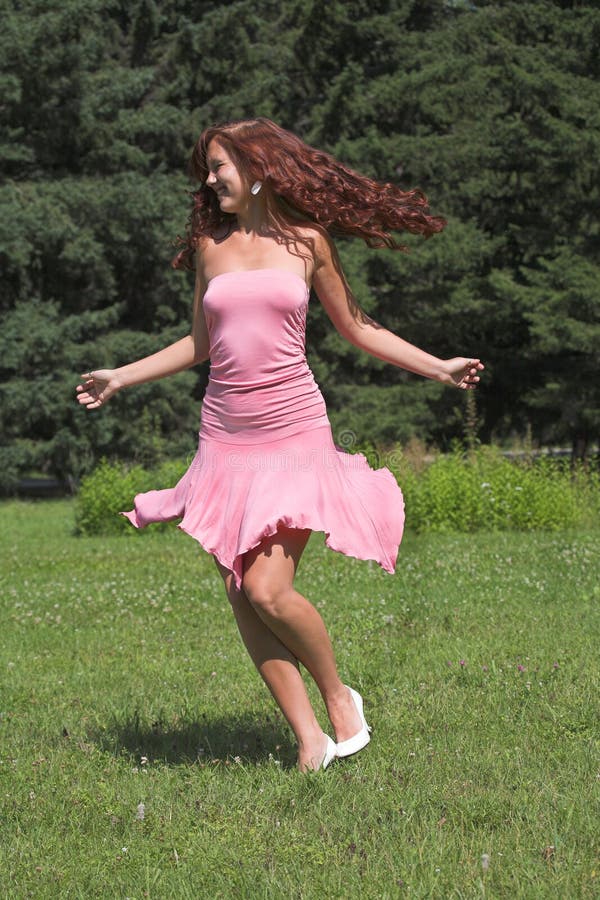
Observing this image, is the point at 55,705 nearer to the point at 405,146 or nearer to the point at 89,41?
the point at 89,41

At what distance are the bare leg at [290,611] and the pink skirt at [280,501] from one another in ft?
0.26

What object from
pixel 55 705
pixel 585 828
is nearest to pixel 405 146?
pixel 55 705

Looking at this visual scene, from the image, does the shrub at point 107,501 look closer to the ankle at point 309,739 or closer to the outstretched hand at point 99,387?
the outstretched hand at point 99,387

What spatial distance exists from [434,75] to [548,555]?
17.6 m

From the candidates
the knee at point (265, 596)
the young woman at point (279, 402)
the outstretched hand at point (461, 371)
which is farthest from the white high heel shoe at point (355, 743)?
the outstretched hand at point (461, 371)

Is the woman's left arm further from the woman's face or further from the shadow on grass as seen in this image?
the shadow on grass

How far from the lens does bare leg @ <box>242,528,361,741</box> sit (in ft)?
12.5

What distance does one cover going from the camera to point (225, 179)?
400cm

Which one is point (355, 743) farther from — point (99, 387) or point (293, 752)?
point (99, 387)

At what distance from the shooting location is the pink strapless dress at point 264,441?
388 cm

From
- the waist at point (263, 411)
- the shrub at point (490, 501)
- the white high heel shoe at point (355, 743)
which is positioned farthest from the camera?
the shrub at point (490, 501)

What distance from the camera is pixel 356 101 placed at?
24812mm

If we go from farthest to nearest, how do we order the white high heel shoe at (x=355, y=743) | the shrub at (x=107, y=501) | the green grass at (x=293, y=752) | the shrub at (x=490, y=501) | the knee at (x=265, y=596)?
the shrub at (x=107, y=501), the shrub at (x=490, y=501), the white high heel shoe at (x=355, y=743), the knee at (x=265, y=596), the green grass at (x=293, y=752)

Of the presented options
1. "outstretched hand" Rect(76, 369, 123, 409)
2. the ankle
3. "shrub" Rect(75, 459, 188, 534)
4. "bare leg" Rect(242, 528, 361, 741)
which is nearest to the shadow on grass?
the ankle
